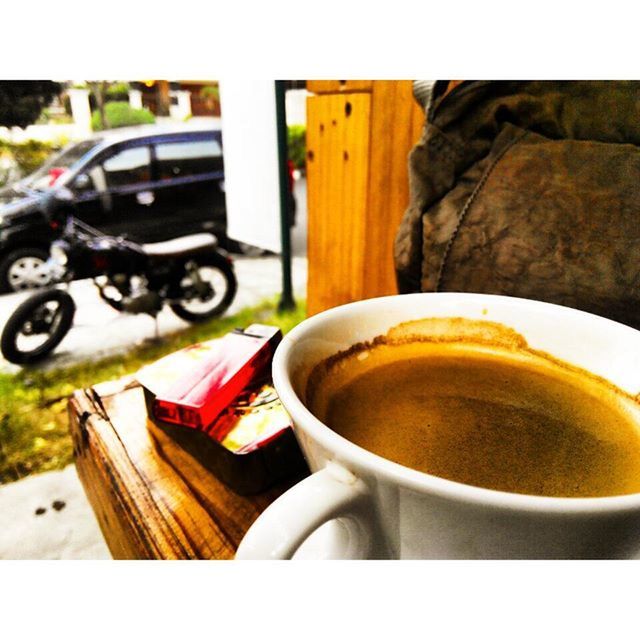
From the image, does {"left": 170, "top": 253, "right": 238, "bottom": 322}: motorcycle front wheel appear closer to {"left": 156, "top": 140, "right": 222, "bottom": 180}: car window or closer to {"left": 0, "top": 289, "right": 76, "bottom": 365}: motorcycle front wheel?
{"left": 0, "top": 289, "right": 76, "bottom": 365}: motorcycle front wheel

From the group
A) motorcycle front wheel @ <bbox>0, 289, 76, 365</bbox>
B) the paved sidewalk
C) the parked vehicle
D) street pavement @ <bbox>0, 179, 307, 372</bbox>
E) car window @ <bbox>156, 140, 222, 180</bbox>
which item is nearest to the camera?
the paved sidewalk

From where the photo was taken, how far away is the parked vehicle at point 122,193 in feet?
9.22

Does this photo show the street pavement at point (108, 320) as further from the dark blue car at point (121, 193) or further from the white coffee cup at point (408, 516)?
the white coffee cup at point (408, 516)

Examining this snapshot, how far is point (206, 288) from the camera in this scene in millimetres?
3020

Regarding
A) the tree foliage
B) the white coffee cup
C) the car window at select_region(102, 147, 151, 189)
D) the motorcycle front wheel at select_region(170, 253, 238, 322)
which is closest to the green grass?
the motorcycle front wheel at select_region(170, 253, 238, 322)

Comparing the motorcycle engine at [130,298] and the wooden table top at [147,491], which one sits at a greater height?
the wooden table top at [147,491]

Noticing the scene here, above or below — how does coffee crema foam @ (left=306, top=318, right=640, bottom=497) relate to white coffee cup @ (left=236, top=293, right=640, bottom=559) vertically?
below

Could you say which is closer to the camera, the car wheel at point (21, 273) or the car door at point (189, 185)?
the car wheel at point (21, 273)

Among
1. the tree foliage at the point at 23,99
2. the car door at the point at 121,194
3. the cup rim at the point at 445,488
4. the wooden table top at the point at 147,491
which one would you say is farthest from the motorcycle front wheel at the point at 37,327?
the cup rim at the point at 445,488

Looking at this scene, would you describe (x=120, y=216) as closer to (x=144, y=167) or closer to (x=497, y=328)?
(x=144, y=167)

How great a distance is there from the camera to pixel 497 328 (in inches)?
26.2

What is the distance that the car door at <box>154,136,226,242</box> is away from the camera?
3.43m

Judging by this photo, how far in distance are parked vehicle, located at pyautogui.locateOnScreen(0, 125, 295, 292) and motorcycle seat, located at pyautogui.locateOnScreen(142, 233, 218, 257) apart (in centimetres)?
28
